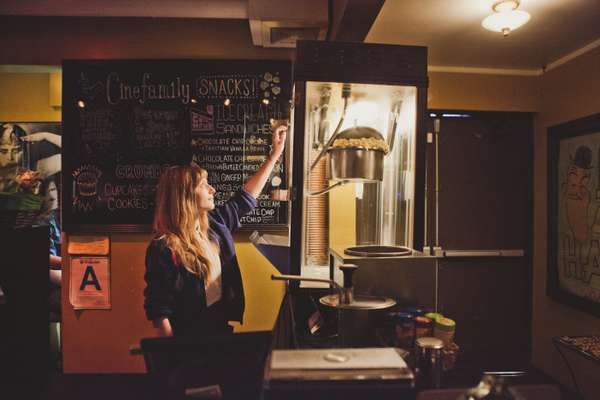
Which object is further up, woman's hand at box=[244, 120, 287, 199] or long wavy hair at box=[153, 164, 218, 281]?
woman's hand at box=[244, 120, 287, 199]

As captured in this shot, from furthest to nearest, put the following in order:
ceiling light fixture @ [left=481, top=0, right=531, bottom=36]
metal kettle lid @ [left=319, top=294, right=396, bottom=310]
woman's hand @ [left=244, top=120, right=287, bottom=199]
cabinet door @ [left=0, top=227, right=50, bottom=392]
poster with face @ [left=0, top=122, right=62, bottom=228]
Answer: poster with face @ [left=0, top=122, right=62, bottom=228] < cabinet door @ [left=0, top=227, right=50, bottom=392] < woman's hand @ [left=244, top=120, right=287, bottom=199] < ceiling light fixture @ [left=481, top=0, right=531, bottom=36] < metal kettle lid @ [left=319, top=294, right=396, bottom=310]

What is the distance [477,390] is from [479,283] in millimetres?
2953

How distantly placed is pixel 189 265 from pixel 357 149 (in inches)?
36.8

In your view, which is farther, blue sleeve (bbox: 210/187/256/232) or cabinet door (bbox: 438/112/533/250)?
cabinet door (bbox: 438/112/533/250)

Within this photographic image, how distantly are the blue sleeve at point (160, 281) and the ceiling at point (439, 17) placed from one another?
147 cm

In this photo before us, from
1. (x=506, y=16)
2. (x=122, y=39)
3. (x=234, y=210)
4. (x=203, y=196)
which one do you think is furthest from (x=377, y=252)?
(x=122, y=39)

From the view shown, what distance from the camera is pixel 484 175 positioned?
3709 mm

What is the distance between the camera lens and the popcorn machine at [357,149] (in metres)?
2.07

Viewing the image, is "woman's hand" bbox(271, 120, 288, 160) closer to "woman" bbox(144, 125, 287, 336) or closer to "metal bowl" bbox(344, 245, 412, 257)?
"woman" bbox(144, 125, 287, 336)

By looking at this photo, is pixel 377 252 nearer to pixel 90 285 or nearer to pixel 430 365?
pixel 430 365

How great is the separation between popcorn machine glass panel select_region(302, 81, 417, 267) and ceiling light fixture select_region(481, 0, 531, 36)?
0.64m

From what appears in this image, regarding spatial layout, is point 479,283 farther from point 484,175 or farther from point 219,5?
point 219,5

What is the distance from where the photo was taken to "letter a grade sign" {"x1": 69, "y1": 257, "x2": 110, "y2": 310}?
9.70 feet

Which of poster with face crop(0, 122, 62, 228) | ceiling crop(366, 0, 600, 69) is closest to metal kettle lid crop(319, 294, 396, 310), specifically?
ceiling crop(366, 0, 600, 69)
